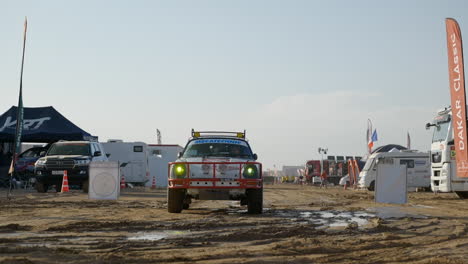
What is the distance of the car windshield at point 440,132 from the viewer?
22.2 m

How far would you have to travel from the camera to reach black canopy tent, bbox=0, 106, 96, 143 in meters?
30.0

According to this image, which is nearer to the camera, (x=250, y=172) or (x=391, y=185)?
(x=250, y=172)

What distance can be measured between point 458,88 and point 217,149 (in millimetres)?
6306

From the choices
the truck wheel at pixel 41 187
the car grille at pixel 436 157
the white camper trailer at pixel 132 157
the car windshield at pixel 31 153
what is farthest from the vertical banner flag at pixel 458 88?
the white camper trailer at pixel 132 157

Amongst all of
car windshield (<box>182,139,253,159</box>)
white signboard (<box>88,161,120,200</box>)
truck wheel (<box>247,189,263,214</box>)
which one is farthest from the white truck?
white signboard (<box>88,161,120,200</box>)

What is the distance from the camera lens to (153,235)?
8.25m

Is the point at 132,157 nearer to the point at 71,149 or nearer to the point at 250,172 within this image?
the point at 71,149

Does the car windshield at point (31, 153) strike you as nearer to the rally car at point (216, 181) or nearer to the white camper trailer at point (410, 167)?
the white camper trailer at point (410, 167)

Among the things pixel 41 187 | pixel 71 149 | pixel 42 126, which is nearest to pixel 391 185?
pixel 71 149

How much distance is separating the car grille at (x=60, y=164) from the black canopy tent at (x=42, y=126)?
6051mm

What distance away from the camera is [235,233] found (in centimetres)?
840

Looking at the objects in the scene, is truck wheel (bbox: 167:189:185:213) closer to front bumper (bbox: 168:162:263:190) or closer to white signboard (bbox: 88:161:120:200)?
front bumper (bbox: 168:162:263:190)

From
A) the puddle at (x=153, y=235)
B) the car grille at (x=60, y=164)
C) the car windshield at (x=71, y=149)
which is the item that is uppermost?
the car windshield at (x=71, y=149)

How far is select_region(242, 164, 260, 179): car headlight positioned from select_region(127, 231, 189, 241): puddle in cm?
422
